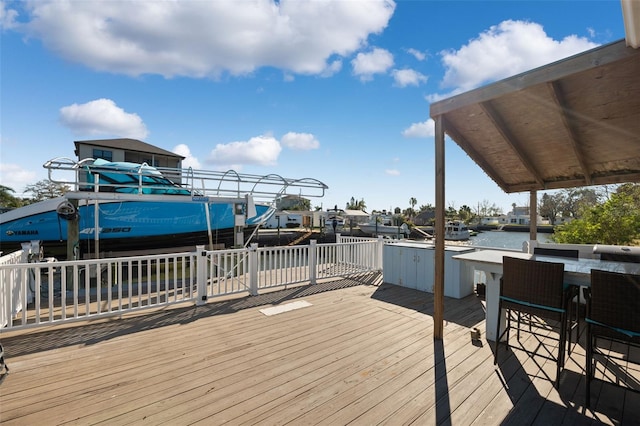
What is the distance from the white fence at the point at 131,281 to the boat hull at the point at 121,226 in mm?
2115

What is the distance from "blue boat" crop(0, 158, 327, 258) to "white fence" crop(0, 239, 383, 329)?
1.82 meters

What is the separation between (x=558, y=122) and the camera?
132 inches

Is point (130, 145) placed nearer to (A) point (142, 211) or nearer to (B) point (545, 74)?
(A) point (142, 211)

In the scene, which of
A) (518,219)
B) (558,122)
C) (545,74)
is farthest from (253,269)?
(518,219)

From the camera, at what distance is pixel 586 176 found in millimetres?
4629

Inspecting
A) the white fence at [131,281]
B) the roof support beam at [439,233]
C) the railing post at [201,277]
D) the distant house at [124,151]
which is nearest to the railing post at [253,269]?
the white fence at [131,281]

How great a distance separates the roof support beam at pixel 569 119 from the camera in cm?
267

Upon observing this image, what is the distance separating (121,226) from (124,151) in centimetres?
1743

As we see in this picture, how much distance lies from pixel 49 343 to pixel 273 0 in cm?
608

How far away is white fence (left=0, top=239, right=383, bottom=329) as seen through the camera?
325cm

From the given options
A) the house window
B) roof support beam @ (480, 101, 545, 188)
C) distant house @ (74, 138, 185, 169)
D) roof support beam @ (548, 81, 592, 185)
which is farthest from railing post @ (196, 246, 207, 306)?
the house window

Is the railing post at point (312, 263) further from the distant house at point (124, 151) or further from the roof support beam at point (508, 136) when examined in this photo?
the distant house at point (124, 151)

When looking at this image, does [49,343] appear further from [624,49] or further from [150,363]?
[624,49]

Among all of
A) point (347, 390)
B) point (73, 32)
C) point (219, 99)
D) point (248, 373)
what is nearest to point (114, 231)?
point (219, 99)
